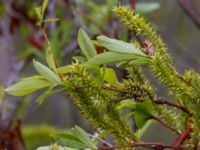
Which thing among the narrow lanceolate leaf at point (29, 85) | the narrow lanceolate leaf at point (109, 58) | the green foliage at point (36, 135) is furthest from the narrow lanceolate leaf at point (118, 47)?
the green foliage at point (36, 135)

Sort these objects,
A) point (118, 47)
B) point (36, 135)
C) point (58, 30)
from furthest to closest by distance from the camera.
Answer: point (36, 135)
point (58, 30)
point (118, 47)

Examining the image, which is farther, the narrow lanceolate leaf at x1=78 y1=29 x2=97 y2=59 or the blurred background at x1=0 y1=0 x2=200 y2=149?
the blurred background at x1=0 y1=0 x2=200 y2=149

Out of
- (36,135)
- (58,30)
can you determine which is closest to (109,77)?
(58,30)

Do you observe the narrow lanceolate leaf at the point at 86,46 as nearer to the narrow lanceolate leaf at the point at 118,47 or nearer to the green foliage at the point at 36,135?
the narrow lanceolate leaf at the point at 118,47

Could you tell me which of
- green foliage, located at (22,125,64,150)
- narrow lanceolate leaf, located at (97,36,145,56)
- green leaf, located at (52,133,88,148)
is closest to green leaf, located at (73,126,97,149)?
green leaf, located at (52,133,88,148)

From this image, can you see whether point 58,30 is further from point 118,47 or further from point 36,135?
point 118,47

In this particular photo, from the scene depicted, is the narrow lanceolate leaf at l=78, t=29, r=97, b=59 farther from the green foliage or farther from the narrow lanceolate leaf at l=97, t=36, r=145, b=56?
the green foliage

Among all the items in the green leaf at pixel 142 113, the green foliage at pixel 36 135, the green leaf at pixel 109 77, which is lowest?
the green foliage at pixel 36 135

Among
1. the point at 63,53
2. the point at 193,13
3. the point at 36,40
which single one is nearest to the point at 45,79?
the point at 63,53
